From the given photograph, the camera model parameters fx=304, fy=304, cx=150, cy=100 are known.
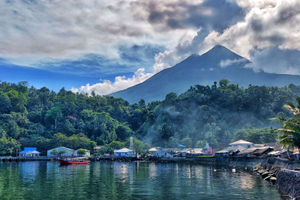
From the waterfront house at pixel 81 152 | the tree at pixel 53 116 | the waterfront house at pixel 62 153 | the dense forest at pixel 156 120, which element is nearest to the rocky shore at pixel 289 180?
the dense forest at pixel 156 120

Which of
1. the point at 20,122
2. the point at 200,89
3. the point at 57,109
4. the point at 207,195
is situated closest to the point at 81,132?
the point at 57,109

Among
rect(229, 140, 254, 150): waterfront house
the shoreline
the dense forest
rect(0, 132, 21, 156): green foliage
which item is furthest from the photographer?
the dense forest

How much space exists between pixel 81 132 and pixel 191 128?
157 feet

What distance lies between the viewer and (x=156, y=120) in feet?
478

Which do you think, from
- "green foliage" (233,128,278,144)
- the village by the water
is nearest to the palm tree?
the village by the water

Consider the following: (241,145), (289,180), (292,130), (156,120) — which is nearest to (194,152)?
(241,145)

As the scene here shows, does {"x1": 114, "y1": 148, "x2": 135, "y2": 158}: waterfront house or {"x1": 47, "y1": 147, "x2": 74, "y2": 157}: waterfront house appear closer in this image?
{"x1": 114, "y1": 148, "x2": 135, "y2": 158}: waterfront house

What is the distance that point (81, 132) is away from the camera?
132 metres

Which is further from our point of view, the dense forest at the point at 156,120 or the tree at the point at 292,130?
the dense forest at the point at 156,120

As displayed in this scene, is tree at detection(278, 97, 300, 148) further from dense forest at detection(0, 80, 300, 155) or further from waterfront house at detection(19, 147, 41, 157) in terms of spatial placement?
waterfront house at detection(19, 147, 41, 157)

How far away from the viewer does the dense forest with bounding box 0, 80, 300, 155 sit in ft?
386

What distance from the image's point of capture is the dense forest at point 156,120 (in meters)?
118

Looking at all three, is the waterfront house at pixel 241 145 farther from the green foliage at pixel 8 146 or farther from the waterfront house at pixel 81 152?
the green foliage at pixel 8 146

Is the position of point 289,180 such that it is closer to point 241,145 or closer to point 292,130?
point 292,130
